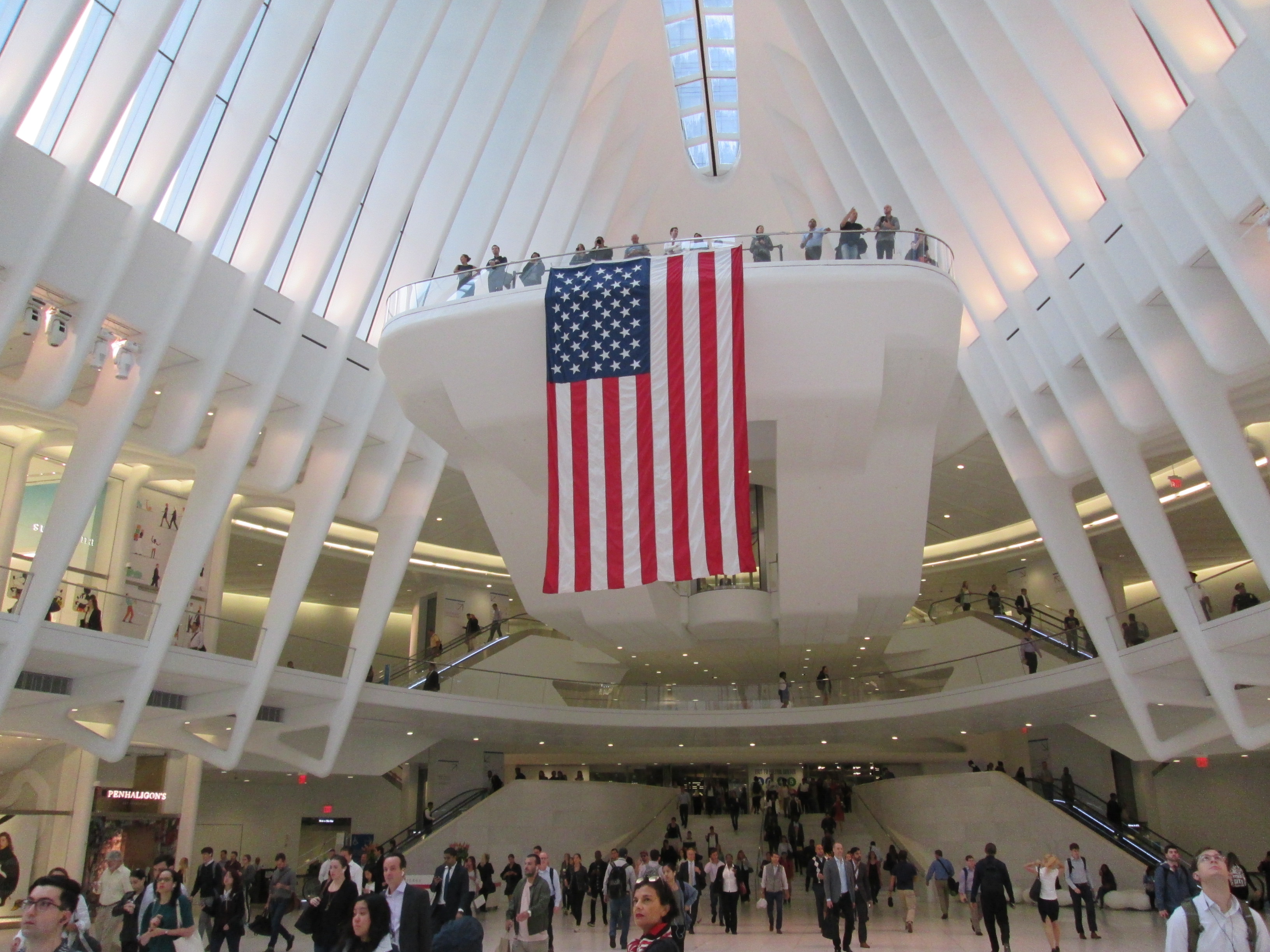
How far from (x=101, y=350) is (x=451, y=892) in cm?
1019

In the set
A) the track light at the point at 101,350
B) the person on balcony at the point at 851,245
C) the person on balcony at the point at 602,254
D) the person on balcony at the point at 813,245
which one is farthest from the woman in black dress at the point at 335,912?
the person on balcony at the point at 851,245

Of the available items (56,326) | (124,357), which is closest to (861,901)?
(124,357)

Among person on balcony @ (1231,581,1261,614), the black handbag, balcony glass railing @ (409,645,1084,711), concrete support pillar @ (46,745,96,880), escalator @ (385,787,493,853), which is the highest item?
balcony glass railing @ (409,645,1084,711)

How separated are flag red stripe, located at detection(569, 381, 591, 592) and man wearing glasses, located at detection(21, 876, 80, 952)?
10.6 m

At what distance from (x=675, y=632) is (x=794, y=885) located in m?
6.83

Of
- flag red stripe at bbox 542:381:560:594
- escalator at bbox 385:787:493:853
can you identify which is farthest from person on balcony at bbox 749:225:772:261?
escalator at bbox 385:787:493:853

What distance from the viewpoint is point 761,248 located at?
15.0 m

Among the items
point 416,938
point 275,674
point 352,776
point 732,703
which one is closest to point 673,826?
point 732,703

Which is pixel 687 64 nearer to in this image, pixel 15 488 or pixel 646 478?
pixel 646 478

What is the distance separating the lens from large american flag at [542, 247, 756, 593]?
550 inches

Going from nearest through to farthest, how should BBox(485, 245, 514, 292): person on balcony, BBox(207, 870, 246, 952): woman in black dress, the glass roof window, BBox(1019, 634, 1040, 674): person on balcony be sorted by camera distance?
BBox(207, 870, 246, 952): woman in black dress → BBox(485, 245, 514, 292): person on balcony → BBox(1019, 634, 1040, 674): person on balcony → the glass roof window

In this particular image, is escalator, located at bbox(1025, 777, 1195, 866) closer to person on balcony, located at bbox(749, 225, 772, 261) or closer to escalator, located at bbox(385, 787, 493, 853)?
escalator, located at bbox(385, 787, 493, 853)

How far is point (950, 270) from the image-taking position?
15242 mm

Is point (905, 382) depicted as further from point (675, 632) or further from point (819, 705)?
point (819, 705)
